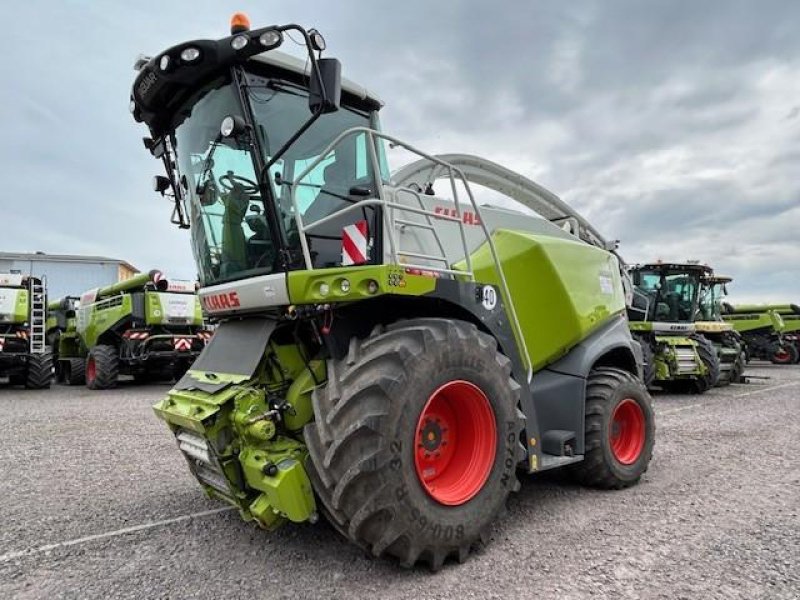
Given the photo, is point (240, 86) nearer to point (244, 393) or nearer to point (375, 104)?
point (375, 104)

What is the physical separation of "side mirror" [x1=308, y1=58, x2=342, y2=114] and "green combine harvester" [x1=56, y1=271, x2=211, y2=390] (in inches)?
473

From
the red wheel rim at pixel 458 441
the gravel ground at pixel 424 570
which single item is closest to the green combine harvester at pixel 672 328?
the gravel ground at pixel 424 570

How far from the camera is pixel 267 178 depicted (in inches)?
133

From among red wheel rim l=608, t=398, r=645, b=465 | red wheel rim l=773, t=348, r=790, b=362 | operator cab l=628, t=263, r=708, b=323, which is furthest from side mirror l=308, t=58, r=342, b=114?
red wheel rim l=773, t=348, r=790, b=362

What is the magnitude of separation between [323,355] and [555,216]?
3.98 m

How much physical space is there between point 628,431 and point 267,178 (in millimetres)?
3659

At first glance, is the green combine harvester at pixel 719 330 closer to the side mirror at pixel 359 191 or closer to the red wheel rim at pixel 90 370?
the side mirror at pixel 359 191

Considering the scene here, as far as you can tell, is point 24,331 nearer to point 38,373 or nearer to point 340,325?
point 38,373

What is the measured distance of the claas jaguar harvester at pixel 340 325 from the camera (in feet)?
9.66

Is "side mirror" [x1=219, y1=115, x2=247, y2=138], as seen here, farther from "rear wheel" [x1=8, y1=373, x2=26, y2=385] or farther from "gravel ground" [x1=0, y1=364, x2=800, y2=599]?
"rear wheel" [x1=8, y1=373, x2=26, y2=385]

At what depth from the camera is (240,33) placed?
318 centimetres

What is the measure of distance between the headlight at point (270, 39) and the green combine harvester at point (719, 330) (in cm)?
1352

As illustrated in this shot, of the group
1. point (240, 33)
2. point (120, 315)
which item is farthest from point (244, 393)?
point (120, 315)

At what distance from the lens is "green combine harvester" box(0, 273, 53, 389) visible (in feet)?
46.3
